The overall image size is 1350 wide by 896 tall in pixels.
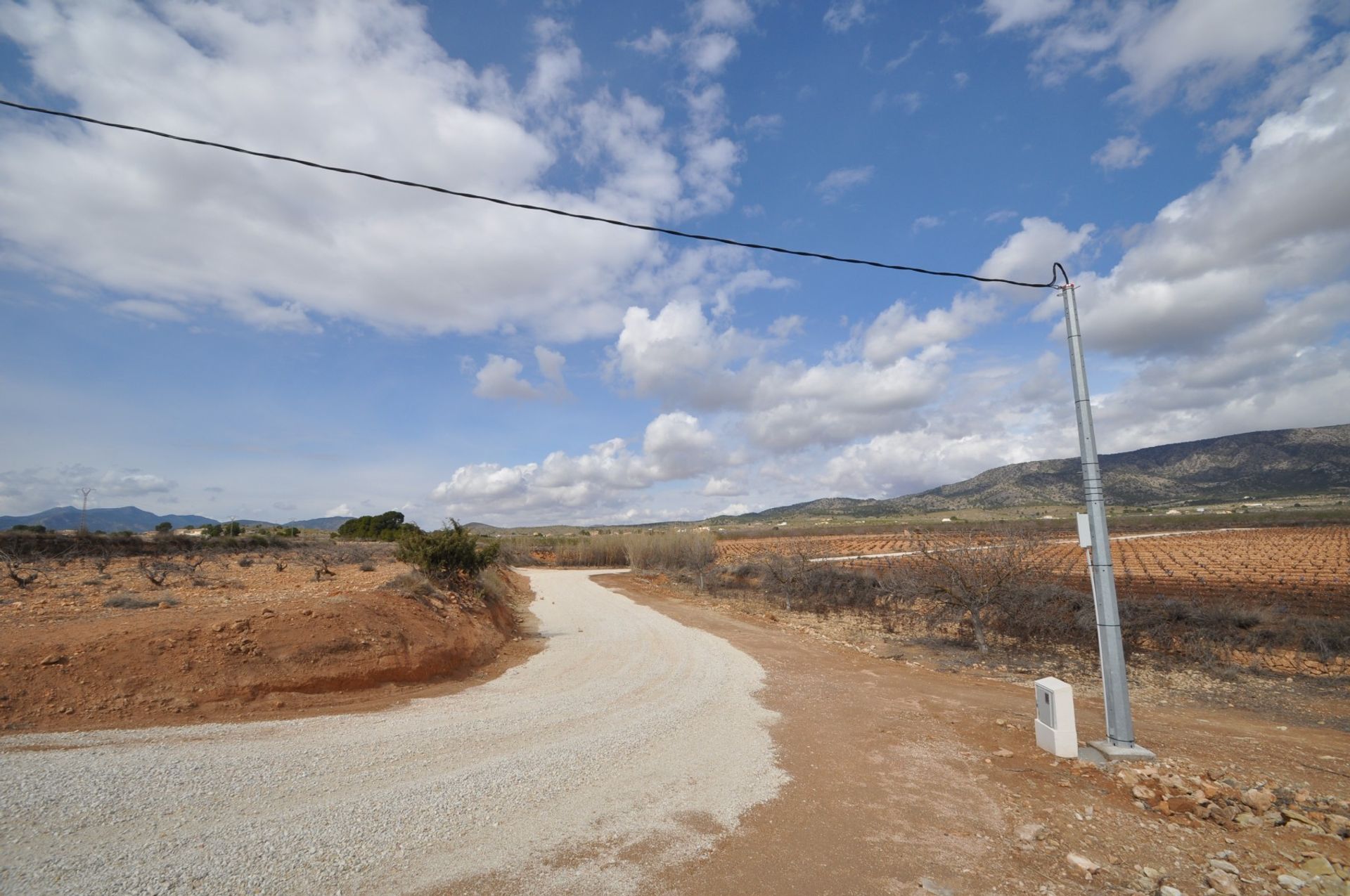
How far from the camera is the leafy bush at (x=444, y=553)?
1620 cm

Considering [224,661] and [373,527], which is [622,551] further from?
[224,661]

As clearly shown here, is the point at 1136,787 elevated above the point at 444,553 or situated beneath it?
situated beneath

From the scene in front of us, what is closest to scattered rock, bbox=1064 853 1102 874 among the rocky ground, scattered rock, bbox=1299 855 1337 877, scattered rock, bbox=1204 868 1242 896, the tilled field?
the rocky ground

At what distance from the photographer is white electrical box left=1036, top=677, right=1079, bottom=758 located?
279 inches

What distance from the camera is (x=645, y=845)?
4941 mm

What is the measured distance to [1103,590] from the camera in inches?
283

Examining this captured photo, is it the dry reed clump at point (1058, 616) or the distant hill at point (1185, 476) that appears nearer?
the dry reed clump at point (1058, 616)

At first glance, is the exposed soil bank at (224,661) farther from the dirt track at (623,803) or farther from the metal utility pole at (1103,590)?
the metal utility pole at (1103,590)

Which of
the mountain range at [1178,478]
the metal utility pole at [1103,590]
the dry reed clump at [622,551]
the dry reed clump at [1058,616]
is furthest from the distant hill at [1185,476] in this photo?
the metal utility pole at [1103,590]

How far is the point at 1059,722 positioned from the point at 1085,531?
7.14 feet

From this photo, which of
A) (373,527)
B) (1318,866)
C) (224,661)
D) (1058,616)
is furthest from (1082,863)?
(373,527)

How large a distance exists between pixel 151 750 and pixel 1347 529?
259 ft

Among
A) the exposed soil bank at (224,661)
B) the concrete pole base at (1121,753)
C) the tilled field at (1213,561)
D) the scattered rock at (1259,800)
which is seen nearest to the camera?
the scattered rock at (1259,800)

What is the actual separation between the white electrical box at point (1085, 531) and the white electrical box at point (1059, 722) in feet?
5.27
